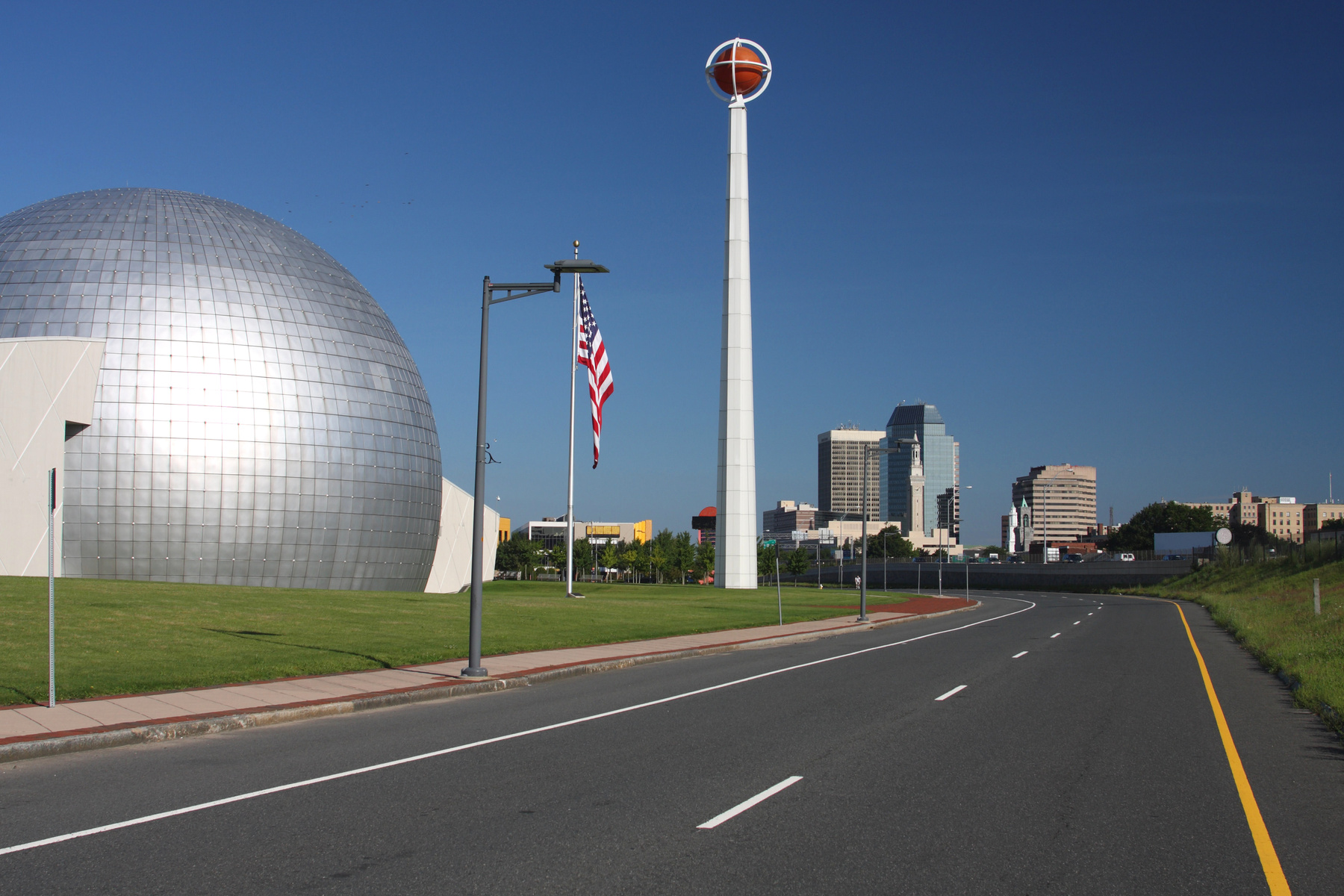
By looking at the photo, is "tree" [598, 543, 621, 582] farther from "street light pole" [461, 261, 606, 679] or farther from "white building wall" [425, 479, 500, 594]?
"street light pole" [461, 261, 606, 679]

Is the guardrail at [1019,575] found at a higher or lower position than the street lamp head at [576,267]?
lower

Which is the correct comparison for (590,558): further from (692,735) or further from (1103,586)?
(692,735)

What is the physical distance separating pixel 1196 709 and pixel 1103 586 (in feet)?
319

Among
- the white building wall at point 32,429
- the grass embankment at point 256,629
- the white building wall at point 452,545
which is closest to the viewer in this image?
the grass embankment at point 256,629

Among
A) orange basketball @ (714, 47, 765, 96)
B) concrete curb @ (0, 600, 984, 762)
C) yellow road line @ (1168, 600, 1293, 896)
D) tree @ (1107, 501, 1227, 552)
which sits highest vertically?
orange basketball @ (714, 47, 765, 96)

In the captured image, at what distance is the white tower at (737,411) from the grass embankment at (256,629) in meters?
A: 19.8

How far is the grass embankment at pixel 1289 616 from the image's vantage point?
54.7 ft

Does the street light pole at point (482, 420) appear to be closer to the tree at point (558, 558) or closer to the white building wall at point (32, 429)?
the white building wall at point (32, 429)

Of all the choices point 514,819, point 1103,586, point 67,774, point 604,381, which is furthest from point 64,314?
point 1103,586

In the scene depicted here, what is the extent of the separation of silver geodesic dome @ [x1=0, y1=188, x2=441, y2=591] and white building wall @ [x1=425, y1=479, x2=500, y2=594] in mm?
6102

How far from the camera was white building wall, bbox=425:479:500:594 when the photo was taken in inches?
2010

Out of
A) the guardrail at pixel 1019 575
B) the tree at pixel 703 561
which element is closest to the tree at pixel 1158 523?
the guardrail at pixel 1019 575

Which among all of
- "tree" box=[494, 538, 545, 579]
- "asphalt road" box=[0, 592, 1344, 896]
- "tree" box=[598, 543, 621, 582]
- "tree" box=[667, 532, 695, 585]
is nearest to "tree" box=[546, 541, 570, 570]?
"tree" box=[494, 538, 545, 579]

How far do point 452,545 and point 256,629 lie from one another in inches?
1095
